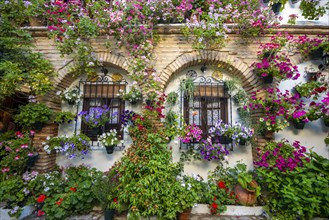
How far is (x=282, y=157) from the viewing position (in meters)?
Answer: 3.01

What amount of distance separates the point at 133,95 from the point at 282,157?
9.98ft

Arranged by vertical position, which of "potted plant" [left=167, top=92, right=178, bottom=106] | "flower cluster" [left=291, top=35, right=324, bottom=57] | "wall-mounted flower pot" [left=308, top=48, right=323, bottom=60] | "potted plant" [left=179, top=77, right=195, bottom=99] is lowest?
"potted plant" [left=167, top=92, right=178, bottom=106]

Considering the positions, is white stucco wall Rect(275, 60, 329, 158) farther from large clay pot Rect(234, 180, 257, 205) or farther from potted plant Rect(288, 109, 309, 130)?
large clay pot Rect(234, 180, 257, 205)

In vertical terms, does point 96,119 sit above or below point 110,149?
above

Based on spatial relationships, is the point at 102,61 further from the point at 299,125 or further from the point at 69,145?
A: the point at 299,125

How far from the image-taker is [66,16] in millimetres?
3629

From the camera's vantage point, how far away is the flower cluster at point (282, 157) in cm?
289

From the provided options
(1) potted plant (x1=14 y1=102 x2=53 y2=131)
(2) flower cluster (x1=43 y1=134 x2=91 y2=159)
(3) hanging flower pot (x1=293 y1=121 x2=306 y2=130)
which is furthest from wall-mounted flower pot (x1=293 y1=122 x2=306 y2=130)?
(1) potted plant (x1=14 y1=102 x2=53 y2=131)

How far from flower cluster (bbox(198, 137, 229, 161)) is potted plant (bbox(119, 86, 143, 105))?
167cm

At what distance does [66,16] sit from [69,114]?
210 cm

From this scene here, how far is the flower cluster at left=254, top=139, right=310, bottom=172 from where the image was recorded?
114 inches

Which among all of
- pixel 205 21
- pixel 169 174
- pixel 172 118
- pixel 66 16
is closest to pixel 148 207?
pixel 169 174

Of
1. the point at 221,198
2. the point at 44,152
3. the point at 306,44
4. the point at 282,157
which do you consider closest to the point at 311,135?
the point at 282,157

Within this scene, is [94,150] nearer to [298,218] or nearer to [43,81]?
[43,81]
